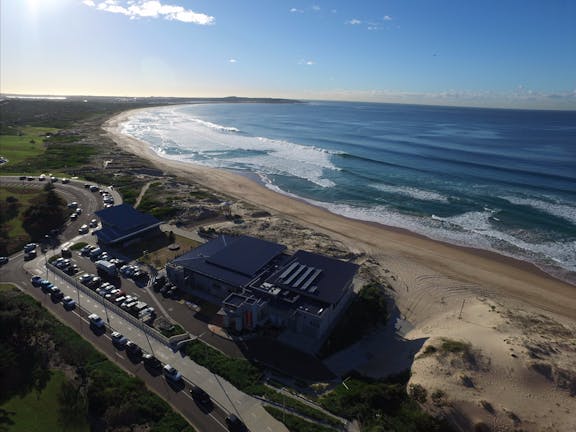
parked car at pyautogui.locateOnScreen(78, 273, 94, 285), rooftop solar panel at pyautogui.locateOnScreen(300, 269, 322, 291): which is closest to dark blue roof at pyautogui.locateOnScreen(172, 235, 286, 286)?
rooftop solar panel at pyautogui.locateOnScreen(300, 269, 322, 291)

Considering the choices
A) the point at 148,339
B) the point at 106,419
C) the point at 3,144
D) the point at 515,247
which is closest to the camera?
the point at 106,419

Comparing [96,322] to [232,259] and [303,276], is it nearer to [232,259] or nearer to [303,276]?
[232,259]

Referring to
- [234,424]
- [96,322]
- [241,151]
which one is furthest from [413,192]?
[241,151]

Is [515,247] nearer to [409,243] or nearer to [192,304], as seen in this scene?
[409,243]

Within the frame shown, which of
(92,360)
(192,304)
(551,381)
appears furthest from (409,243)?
(92,360)

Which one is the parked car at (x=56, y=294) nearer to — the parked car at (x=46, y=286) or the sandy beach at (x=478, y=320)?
the parked car at (x=46, y=286)

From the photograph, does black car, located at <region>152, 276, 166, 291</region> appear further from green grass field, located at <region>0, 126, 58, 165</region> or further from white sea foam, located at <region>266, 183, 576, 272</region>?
green grass field, located at <region>0, 126, 58, 165</region>
